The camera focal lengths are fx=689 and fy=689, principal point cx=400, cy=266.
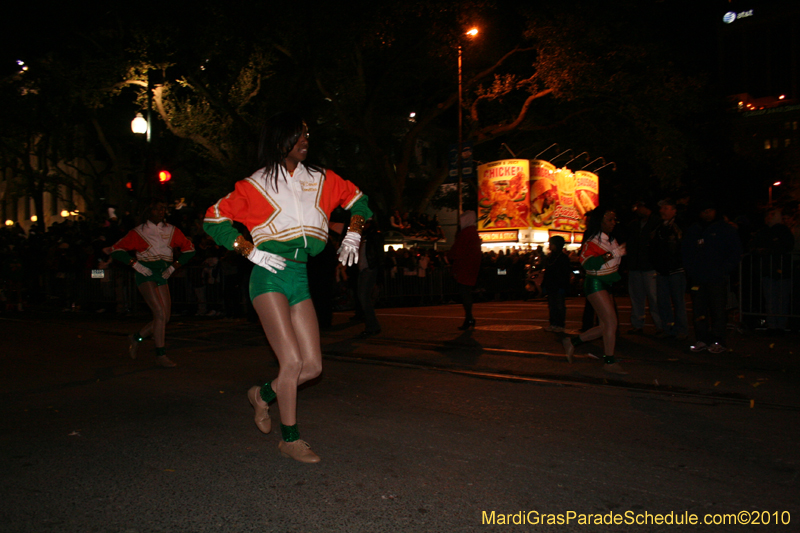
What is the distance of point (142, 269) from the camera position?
25.2 ft

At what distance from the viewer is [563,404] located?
5695mm

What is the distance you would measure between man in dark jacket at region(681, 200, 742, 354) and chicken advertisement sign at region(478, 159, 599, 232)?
1836 cm

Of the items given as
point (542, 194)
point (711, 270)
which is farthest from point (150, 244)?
point (542, 194)

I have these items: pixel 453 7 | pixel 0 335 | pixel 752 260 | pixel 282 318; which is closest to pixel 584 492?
pixel 282 318

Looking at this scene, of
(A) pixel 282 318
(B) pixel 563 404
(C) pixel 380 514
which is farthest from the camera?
(B) pixel 563 404

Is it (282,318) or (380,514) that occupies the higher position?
(282,318)

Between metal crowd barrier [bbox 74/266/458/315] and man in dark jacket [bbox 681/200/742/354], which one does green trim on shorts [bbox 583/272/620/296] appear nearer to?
man in dark jacket [bbox 681/200/742/354]

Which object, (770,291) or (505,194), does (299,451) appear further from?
(505,194)

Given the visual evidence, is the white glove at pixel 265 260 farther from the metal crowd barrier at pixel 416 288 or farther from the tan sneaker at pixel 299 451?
the metal crowd barrier at pixel 416 288

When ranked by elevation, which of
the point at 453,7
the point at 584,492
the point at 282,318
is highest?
the point at 453,7

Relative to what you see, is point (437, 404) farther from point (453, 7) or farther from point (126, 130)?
point (126, 130)

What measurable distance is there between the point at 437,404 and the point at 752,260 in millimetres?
7514

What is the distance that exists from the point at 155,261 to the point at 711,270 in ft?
21.8

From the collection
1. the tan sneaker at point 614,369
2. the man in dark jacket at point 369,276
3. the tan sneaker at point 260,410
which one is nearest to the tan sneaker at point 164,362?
the man in dark jacket at point 369,276
